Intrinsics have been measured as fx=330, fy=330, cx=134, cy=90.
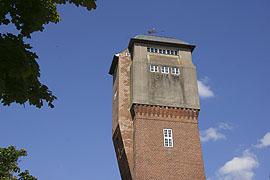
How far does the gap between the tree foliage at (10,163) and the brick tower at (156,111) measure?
9.44 meters

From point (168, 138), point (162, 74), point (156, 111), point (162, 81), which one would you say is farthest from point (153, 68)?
point (168, 138)

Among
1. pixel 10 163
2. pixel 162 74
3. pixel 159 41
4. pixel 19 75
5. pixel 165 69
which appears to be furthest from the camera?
pixel 159 41

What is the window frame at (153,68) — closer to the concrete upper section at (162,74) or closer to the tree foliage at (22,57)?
the concrete upper section at (162,74)

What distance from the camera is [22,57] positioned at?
26.1 ft

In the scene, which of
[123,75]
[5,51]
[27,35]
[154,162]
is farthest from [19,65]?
[123,75]

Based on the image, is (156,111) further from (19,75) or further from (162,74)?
(19,75)

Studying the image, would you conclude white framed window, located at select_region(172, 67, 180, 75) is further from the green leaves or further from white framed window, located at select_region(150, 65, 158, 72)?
the green leaves

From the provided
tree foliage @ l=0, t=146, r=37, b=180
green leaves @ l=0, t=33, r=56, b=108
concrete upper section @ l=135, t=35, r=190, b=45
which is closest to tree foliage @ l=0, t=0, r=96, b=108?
green leaves @ l=0, t=33, r=56, b=108

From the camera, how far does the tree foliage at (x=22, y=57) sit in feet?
25.7

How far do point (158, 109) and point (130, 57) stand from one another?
8144 mm

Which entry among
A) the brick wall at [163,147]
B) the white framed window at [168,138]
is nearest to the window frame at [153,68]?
the brick wall at [163,147]

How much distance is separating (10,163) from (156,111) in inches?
554

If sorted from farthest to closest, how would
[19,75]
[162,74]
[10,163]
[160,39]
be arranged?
[160,39], [162,74], [10,163], [19,75]

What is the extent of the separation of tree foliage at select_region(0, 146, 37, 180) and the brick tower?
372 inches
